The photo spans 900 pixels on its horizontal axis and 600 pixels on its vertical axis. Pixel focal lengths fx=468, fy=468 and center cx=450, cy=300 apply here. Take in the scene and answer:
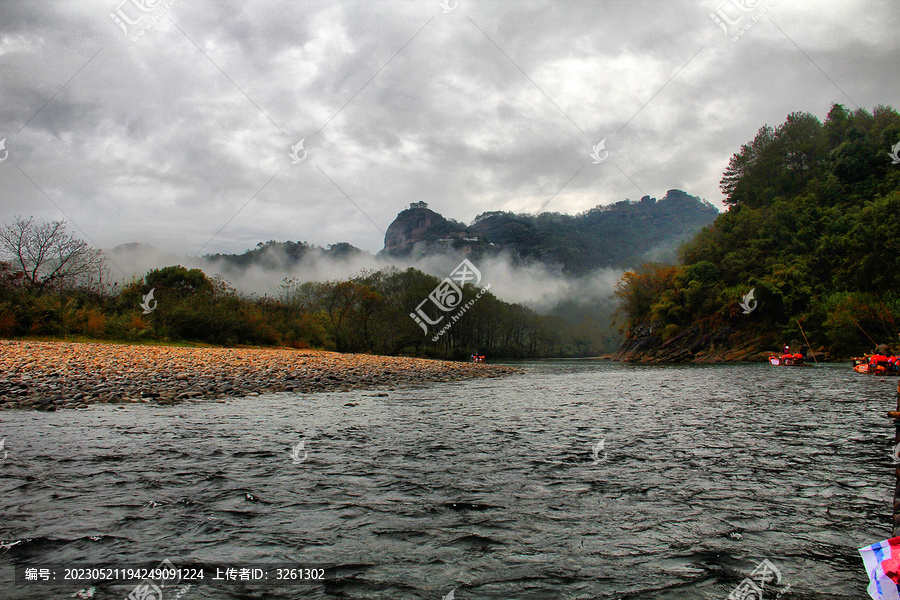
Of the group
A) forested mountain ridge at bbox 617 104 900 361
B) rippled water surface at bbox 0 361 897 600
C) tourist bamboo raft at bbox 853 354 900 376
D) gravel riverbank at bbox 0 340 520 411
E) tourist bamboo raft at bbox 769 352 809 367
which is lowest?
tourist bamboo raft at bbox 769 352 809 367

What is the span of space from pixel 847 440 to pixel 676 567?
23.7ft

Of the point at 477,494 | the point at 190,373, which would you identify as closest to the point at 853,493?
the point at 477,494

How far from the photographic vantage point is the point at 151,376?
16078mm

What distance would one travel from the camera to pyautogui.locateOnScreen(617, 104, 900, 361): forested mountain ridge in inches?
1786

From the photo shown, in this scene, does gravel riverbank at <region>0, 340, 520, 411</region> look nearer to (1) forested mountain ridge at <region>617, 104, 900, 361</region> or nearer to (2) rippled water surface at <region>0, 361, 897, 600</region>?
(2) rippled water surface at <region>0, 361, 897, 600</region>

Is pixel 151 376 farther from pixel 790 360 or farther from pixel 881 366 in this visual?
pixel 790 360

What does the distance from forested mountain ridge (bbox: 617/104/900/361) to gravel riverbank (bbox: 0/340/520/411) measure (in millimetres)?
42567

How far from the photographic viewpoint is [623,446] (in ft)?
27.3

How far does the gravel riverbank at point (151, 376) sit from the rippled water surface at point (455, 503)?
293cm

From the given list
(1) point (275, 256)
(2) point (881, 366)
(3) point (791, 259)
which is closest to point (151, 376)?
(2) point (881, 366)

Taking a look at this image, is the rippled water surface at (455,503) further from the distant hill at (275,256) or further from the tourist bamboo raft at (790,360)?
the distant hill at (275,256)

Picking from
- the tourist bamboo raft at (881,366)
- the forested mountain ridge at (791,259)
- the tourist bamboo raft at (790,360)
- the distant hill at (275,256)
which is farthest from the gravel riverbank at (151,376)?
the distant hill at (275,256)

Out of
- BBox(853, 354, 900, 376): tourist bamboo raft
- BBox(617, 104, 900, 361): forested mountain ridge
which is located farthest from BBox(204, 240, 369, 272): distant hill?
BBox(853, 354, 900, 376): tourist bamboo raft

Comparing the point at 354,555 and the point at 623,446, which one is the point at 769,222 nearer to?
→ the point at 623,446
